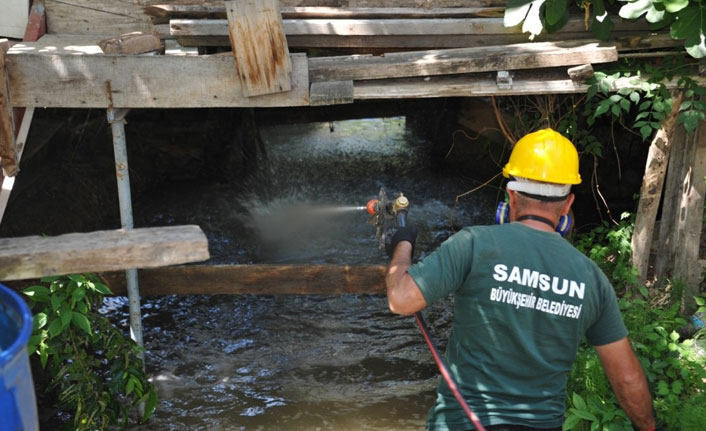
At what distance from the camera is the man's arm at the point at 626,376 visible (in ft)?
9.13

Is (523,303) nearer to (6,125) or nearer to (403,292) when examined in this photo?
(403,292)

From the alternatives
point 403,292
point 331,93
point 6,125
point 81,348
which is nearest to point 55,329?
point 81,348

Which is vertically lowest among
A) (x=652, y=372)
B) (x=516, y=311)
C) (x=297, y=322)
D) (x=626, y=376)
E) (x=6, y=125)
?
(x=297, y=322)

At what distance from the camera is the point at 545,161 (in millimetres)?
2725

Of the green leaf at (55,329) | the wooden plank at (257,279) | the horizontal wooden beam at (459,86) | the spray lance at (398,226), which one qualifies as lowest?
the wooden plank at (257,279)

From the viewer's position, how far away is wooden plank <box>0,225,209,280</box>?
7.19 ft

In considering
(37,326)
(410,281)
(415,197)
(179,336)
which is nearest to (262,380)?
(179,336)

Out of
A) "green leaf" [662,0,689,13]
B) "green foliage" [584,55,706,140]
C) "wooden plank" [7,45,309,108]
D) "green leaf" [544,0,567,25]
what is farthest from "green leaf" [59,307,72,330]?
"green leaf" [662,0,689,13]

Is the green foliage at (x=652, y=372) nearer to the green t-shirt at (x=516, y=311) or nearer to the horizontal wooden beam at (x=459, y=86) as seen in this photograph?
the green t-shirt at (x=516, y=311)

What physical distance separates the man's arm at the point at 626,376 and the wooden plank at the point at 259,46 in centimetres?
233

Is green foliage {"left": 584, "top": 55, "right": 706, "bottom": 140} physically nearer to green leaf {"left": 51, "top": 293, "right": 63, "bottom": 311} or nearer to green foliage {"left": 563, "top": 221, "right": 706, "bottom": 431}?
green foliage {"left": 563, "top": 221, "right": 706, "bottom": 431}

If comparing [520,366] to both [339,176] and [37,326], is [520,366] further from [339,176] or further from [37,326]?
[339,176]

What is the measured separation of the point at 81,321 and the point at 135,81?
4.74 ft

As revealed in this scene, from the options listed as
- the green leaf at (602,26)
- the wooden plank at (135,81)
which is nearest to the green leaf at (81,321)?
the wooden plank at (135,81)
